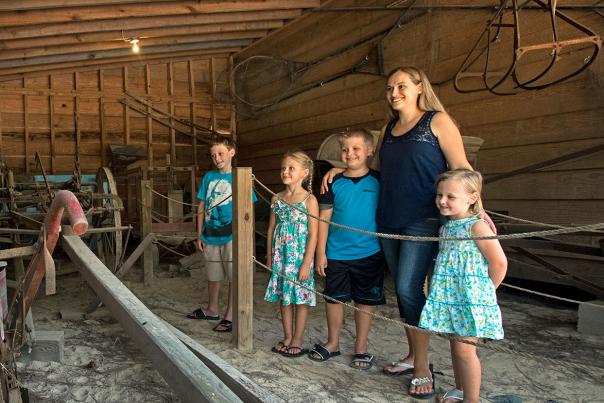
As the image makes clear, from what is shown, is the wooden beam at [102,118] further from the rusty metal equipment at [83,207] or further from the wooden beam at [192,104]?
the rusty metal equipment at [83,207]

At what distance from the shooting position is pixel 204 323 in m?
4.23

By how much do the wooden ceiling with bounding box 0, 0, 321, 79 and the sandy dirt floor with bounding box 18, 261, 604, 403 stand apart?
16.1ft

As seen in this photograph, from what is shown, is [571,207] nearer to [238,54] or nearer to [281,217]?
[281,217]

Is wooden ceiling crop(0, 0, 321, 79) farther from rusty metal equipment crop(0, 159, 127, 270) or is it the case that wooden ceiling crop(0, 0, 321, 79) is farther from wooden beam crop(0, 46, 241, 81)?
rusty metal equipment crop(0, 159, 127, 270)

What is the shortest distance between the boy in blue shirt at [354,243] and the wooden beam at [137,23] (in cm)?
676

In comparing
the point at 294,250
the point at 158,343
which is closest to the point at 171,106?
the point at 294,250

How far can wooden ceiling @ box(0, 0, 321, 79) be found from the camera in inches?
303

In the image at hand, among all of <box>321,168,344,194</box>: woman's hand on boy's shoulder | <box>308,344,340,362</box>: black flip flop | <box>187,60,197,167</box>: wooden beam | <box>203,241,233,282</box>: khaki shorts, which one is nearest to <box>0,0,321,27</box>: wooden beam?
<box>187,60,197,167</box>: wooden beam

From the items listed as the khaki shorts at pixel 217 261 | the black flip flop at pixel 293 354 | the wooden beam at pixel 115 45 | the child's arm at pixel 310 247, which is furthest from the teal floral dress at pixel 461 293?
the wooden beam at pixel 115 45

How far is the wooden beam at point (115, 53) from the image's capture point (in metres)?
9.43

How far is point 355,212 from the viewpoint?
3.11 meters

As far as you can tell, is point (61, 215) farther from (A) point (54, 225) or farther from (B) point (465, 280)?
(B) point (465, 280)

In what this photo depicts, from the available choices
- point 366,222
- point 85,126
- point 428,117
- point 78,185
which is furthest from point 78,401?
point 85,126

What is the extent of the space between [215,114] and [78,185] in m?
6.08
